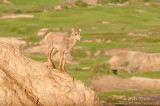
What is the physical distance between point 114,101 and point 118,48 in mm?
→ 21799

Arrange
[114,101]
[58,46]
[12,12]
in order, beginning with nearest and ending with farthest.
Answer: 1. [58,46]
2. [114,101]
3. [12,12]

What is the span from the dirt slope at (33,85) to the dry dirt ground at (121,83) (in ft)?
62.8

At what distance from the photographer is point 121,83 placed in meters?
40.3

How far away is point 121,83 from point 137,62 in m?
5.57

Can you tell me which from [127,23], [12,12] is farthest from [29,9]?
[127,23]

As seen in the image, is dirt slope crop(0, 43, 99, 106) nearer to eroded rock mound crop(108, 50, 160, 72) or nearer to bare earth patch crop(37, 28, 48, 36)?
eroded rock mound crop(108, 50, 160, 72)

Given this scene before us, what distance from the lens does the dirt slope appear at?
56.0 feet

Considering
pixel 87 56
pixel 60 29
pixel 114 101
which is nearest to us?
pixel 114 101

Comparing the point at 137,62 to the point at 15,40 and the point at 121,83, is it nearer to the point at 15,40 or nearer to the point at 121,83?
the point at 121,83

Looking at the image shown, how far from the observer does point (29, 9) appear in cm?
8850

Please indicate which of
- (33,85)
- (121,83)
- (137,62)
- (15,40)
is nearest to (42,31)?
(15,40)

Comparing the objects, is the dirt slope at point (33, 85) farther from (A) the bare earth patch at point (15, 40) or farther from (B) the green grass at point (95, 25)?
(A) the bare earth patch at point (15, 40)

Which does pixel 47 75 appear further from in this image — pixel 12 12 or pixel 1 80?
pixel 12 12

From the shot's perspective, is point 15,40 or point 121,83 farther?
point 15,40
